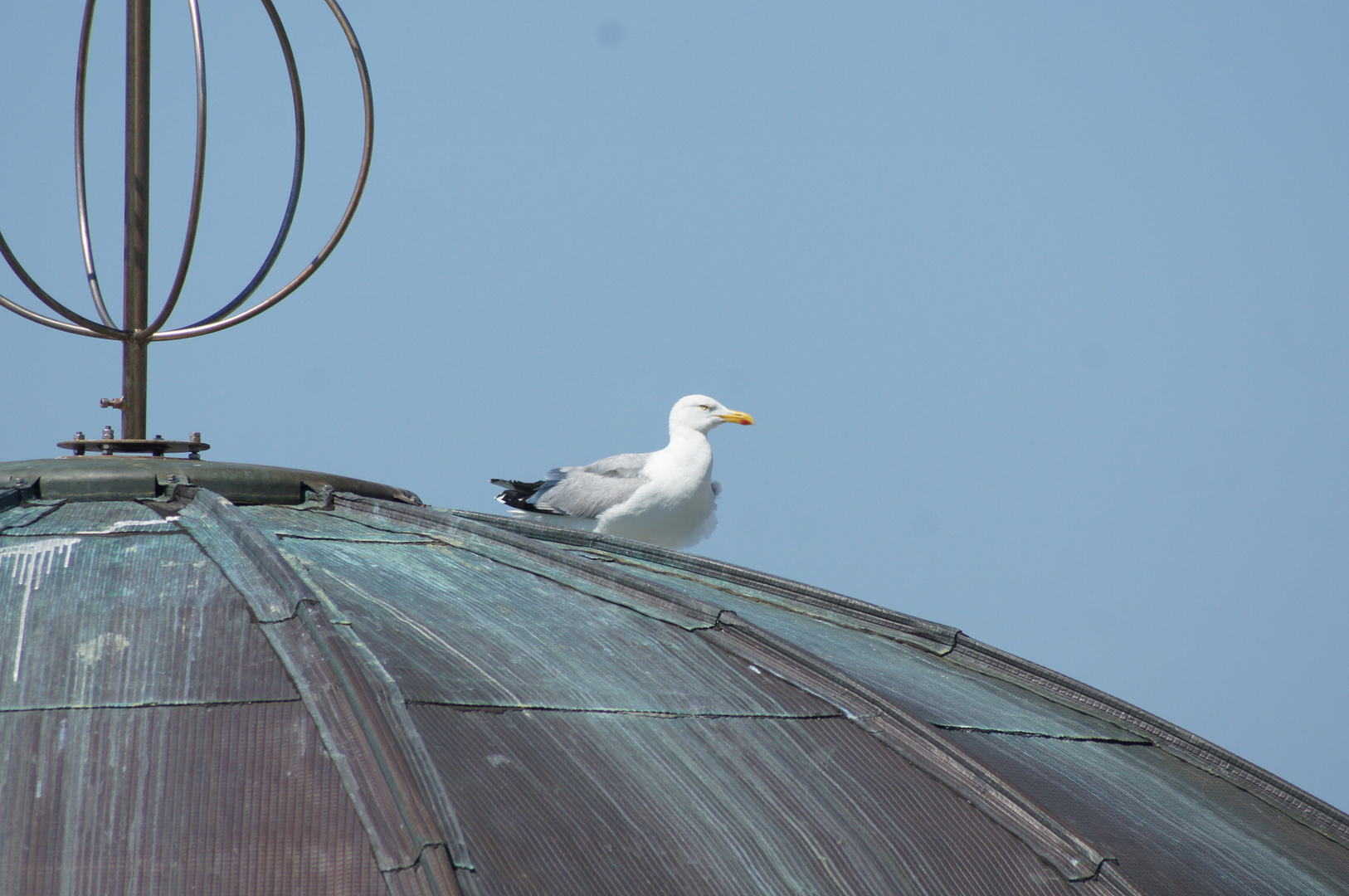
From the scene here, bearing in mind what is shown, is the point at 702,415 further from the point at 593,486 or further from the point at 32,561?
the point at 32,561

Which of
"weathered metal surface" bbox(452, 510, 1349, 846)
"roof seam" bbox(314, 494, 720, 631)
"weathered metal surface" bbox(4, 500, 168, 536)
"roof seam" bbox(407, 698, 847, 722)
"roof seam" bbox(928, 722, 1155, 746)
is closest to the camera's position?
"roof seam" bbox(407, 698, 847, 722)

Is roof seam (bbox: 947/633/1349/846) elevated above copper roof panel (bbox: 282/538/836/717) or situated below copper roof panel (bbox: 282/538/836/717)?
below

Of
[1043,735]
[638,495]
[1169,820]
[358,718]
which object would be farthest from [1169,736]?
[638,495]

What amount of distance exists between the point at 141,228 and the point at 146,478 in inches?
46.8

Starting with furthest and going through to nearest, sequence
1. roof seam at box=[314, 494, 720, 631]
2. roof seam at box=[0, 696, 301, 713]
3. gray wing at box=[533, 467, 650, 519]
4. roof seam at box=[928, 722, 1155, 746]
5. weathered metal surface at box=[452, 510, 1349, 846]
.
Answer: gray wing at box=[533, 467, 650, 519] → weathered metal surface at box=[452, 510, 1349, 846] → roof seam at box=[314, 494, 720, 631] → roof seam at box=[928, 722, 1155, 746] → roof seam at box=[0, 696, 301, 713]

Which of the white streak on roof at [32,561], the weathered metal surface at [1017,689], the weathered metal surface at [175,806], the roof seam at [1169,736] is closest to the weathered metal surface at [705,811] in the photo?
the weathered metal surface at [175,806]

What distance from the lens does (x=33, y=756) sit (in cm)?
424

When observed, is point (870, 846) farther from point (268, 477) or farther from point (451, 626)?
point (268, 477)

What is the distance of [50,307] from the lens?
247 inches

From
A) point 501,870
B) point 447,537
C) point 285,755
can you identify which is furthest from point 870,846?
point 447,537

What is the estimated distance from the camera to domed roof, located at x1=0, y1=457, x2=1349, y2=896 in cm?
409

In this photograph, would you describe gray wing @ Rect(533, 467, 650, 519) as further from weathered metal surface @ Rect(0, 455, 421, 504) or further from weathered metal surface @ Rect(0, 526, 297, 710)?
weathered metal surface @ Rect(0, 526, 297, 710)

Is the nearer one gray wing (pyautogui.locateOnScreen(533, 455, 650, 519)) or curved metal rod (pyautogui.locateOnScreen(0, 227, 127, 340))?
curved metal rod (pyautogui.locateOnScreen(0, 227, 127, 340))

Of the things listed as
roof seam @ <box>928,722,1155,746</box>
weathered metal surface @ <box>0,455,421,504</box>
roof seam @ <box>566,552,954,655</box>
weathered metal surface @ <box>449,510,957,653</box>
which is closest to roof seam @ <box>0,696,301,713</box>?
weathered metal surface @ <box>0,455,421,504</box>
